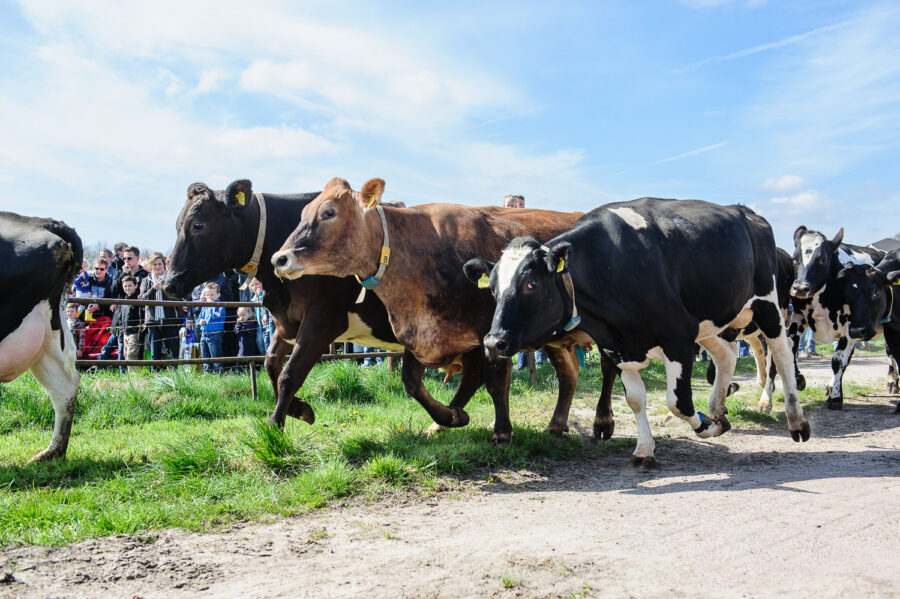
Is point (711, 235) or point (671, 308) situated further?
point (711, 235)

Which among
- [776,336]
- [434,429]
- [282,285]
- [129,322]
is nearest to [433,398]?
[434,429]

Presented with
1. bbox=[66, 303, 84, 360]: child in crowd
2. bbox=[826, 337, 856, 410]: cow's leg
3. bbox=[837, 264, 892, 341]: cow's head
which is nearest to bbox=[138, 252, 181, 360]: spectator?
bbox=[66, 303, 84, 360]: child in crowd

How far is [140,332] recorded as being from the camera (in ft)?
35.7

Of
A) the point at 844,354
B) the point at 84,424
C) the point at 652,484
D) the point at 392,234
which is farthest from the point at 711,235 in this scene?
the point at 84,424

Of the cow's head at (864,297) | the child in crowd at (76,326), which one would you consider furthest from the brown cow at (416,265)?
the child in crowd at (76,326)

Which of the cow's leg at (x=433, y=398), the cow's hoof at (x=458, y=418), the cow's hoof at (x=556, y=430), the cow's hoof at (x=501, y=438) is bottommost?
the cow's hoof at (x=556, y=430)

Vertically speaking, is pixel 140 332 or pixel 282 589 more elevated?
pixel 140 332

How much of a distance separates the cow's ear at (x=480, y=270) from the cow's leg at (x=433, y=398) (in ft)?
2.64

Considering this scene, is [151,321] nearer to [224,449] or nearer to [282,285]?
[282,285]

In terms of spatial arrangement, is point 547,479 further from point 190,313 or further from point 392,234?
point 190,313

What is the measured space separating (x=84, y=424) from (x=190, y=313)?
13.5 ft

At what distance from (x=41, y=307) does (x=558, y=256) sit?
403cm

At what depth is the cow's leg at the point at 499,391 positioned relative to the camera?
6062mm

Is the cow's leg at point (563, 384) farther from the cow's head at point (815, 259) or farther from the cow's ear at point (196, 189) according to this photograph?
the cow's head at point (815, 259)
